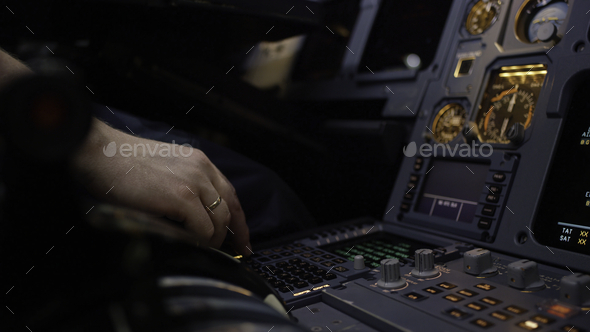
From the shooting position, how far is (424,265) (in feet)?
2.99

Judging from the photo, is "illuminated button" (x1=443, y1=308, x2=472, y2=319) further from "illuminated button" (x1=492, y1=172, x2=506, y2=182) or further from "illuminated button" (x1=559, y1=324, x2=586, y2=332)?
"illuminated button" (x1=492, y1=172, x2=506, y2=182)

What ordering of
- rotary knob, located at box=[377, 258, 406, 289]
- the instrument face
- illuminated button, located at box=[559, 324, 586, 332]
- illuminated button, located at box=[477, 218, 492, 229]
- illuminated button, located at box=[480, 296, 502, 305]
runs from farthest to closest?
the instrument face
illuminated button, located at box=[477, 218, 492, 229]
rotary knob, located at box=[377, 258, 406, 289]
illuminated button, located at box=[480, 296, 502, 305]
illuminated button, located at box=[559, 324, 586, 332]

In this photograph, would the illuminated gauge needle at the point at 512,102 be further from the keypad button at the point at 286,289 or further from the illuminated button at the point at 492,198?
the keypad button at the point at 286,289

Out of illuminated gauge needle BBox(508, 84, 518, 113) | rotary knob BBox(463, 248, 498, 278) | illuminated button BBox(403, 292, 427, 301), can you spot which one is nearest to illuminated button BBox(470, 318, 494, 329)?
illuminated button BBox(403, 292, 427, 301)

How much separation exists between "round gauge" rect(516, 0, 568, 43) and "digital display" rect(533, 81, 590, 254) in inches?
8.2

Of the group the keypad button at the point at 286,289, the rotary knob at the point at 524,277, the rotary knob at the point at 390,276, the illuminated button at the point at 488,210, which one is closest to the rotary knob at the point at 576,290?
the rotary knob at the point at 524,277

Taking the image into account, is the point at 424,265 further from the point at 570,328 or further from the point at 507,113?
the point at 507,113

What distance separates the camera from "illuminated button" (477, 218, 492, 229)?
1.13m

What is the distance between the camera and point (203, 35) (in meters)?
1.90

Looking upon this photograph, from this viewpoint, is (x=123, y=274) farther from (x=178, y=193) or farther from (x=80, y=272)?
(x=178, y=193)

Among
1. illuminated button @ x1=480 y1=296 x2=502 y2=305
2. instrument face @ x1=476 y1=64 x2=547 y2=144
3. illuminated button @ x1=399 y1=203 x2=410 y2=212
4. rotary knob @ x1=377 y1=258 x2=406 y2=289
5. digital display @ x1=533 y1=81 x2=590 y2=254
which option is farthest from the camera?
illuminated button @ x1=399 y1=203 x2=410 y2=212

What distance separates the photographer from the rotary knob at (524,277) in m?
0.82

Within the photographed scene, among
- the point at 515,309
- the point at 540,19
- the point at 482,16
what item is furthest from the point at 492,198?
the point at 482,16

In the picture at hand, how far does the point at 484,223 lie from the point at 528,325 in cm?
51
